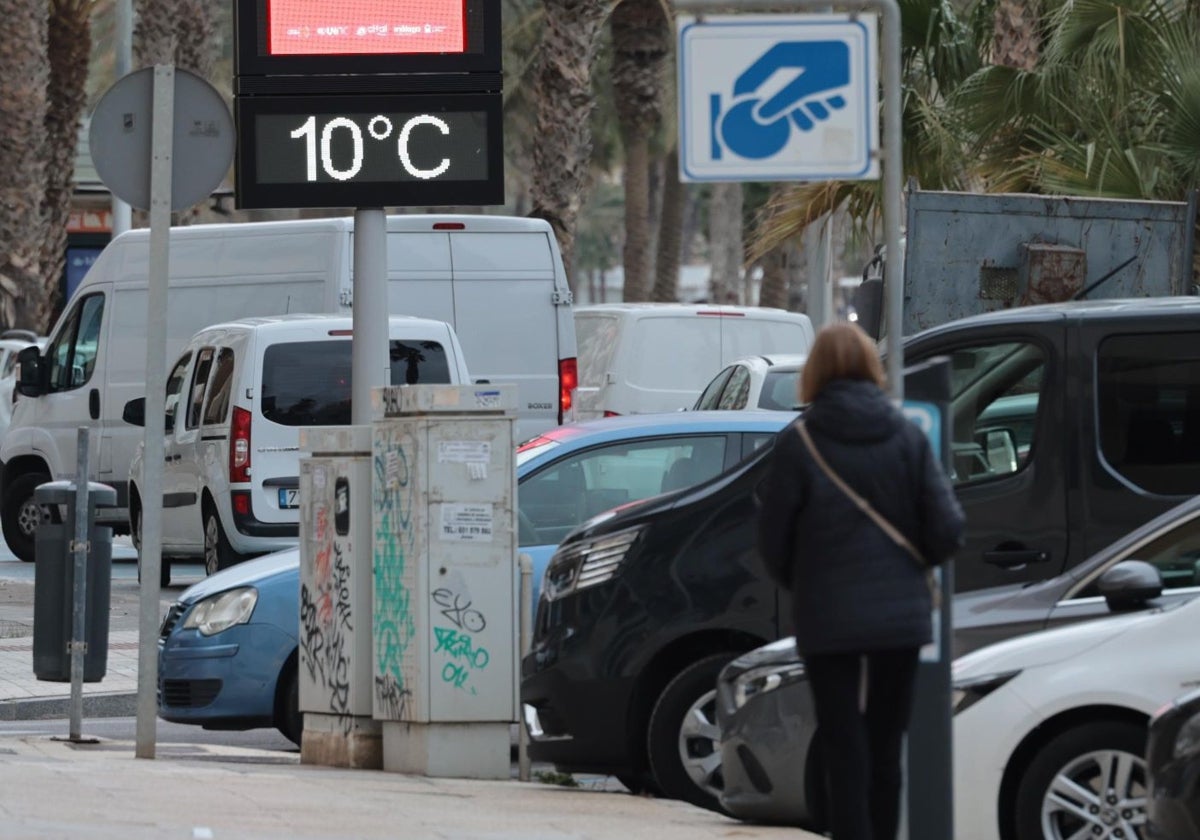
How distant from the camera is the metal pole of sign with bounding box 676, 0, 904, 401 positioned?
607 cm

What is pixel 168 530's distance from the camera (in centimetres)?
1638

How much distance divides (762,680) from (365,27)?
14.7ft

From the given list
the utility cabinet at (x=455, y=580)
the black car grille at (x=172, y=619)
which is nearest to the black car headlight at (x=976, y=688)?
the utility cabinet at (x=455, y=580)

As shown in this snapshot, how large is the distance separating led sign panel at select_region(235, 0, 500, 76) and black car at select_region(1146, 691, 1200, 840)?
549 cm

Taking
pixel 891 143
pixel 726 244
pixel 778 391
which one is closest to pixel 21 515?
pixel 778 391

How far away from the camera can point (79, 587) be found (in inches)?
Result: 386

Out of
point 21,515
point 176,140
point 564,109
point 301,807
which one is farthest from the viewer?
point 564,109

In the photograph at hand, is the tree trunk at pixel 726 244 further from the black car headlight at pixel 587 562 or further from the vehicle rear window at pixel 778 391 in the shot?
the black car headlight at pixel 587 562

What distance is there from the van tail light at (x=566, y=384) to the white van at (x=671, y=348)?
1.57 m

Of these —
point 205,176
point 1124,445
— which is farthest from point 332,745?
point 1124,445

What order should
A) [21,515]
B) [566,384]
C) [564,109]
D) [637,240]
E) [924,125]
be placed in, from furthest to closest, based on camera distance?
[637,240] → [564,109] → [21,515] → [566,384] → [924,125]

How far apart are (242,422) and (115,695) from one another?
12.5 ft

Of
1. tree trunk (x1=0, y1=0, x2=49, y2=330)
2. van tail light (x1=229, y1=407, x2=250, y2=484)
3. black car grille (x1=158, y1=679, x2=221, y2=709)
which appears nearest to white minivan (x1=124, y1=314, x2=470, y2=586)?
van tail light (x1=229, y1=407, x2=250, y2=484)

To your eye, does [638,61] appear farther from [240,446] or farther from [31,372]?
[240,446]
